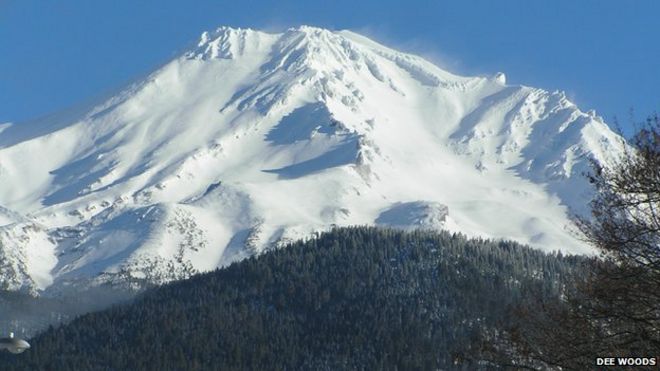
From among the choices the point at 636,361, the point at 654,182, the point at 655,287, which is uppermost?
the point at 654,182

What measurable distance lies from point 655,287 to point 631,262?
2.42 feet

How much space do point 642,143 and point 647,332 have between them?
12.7ft

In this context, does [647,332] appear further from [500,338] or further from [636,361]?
[500,338]

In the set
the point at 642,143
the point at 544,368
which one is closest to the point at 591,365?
the point at 544,368

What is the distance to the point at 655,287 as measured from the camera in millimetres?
25891

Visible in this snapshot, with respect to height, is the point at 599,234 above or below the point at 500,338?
above

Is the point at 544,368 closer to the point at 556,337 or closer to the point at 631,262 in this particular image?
the point at 556,337

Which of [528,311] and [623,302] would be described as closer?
[623,302]

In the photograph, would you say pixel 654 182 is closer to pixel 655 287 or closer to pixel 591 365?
pixel 655 287

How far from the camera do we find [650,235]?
26.2 metres

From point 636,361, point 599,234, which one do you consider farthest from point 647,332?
point 599,234

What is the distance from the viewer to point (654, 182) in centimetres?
2603

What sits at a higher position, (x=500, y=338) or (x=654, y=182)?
(x=654, y=182)

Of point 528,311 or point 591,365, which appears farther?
point 528,311
